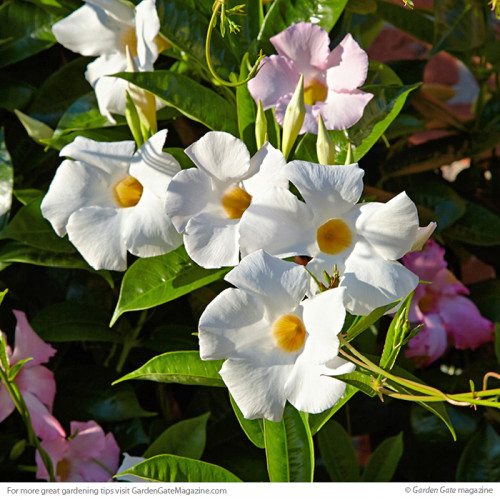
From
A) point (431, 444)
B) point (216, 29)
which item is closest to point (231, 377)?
point (216, 29)

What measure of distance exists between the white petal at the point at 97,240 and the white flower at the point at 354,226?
0.14 m

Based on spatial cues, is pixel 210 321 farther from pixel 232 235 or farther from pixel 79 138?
pixel 79 138

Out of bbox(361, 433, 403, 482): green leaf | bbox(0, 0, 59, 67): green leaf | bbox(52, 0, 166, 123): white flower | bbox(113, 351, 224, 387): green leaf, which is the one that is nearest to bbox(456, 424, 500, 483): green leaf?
bbox(361, 433, 403, 482): green leaf

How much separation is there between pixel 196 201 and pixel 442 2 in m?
0.55

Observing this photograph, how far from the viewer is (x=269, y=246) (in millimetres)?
489

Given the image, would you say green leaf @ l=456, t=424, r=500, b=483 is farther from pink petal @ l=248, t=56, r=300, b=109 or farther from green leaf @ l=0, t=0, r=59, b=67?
green leaf @ l=0, t=0, r=59, b=67

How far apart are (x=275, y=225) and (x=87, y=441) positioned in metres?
0.41

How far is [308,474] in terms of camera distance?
612mm

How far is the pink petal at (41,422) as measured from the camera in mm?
721

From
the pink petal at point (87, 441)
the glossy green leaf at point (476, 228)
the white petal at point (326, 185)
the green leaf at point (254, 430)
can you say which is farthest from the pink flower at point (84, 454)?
the glossy green leaf at point (476, 228)

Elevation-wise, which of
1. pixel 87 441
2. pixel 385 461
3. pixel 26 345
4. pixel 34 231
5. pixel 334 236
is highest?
pixel 334 236

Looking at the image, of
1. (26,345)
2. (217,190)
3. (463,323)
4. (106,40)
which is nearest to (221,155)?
(217,190)

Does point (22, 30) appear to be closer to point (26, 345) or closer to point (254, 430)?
point (26, 345)

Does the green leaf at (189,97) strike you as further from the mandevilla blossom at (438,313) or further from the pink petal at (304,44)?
the mandevilla blossom at (438,313)
